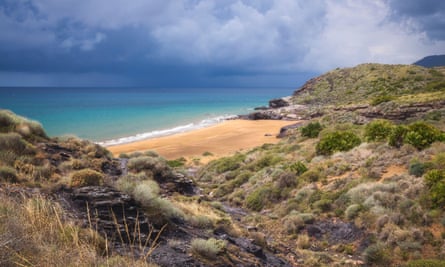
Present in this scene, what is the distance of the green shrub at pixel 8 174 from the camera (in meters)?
8.19

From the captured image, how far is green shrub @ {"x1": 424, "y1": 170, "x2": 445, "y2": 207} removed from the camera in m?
10.6

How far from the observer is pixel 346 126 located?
27344 millimetres

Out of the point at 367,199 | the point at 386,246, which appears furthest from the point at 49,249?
the point at 367,199

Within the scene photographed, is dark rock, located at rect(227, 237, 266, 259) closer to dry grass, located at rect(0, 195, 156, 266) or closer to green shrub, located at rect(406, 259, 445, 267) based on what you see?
green shrub, located at rect(406, 259, 445, 267)

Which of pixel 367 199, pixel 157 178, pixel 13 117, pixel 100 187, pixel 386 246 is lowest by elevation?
pixel 386 246

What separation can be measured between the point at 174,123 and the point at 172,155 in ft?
108

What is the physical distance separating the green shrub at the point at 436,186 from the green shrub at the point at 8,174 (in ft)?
42.0

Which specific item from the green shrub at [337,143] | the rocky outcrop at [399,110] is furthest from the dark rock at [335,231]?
the rocky outcrop at [399,110]

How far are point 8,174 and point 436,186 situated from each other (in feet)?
43.6

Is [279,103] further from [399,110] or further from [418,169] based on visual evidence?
[418,169]

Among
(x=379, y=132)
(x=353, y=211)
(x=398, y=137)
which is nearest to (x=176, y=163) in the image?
(x=379, y=132)

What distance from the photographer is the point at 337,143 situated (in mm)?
19703

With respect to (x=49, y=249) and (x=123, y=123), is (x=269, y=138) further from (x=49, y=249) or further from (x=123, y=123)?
(x=49, y=249)

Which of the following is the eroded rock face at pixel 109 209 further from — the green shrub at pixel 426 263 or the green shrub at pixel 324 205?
the green shrub at pixel 324 205
